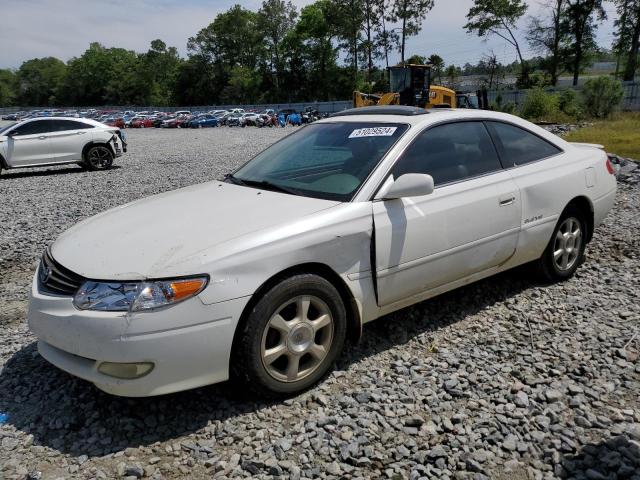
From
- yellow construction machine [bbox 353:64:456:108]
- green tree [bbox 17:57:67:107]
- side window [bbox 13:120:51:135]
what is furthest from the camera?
green tree [bbox 17:57:67:107]

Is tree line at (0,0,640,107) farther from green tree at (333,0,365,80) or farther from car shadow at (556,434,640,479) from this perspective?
car shadow at (556,434,640,479)

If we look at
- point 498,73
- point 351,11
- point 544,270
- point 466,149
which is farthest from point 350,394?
point 351,11

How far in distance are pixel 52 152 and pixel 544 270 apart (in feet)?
41.7


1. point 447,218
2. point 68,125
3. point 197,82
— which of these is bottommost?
point 447,218

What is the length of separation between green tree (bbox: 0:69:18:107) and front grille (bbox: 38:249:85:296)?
14446cm

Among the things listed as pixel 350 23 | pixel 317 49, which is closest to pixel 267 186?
pixel 350 23

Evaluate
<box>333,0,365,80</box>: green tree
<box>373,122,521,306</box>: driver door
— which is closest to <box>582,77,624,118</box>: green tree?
<box>373,122,521,306</box>: driver door

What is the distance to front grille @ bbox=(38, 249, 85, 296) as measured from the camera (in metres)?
2.77

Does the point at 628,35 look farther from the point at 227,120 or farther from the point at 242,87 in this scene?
the point at 242,87

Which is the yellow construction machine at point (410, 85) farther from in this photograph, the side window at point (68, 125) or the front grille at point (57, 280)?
the front grille at point (57, 280)

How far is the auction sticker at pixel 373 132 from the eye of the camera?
3.73 meters

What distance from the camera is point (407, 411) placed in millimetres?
2938

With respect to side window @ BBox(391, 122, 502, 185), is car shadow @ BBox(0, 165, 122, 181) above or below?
below

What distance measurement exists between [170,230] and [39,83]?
145314 mm
